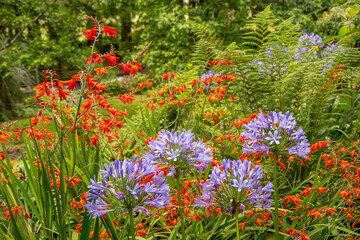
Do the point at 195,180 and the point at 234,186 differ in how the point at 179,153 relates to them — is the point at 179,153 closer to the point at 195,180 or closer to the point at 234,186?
the point at 234,186

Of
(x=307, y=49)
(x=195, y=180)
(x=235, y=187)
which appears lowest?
(x=195, y=180)

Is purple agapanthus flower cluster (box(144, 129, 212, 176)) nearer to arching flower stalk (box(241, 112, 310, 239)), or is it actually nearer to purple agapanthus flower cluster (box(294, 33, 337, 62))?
arching flower stalk (box(241, 112, 310, 239))

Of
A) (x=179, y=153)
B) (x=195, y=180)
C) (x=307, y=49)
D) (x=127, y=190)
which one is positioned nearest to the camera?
(x=127, y=190)

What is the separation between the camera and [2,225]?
5.85 ft

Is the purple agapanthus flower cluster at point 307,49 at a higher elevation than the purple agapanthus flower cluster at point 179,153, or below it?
higher

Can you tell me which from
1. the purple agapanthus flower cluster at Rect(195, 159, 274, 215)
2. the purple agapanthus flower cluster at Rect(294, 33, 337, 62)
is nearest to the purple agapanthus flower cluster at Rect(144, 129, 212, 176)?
the purple agapanthus flower cluster at Rect(195, 159, 274, 215)

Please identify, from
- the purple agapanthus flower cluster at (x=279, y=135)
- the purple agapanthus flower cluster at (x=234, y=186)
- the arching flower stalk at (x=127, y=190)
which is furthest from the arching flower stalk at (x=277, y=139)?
the arching flower stalk at (x=127, y=190)

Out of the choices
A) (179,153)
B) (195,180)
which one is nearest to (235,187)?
(179,153)

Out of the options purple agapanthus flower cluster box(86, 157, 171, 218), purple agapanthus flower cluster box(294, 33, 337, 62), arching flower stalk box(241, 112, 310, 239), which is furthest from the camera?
purple agapanthus flower cluster box(294, 33, 337, 62)

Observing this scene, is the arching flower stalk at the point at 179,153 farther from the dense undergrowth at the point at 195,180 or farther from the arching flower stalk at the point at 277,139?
the arching flower stalk at the point at 277,139

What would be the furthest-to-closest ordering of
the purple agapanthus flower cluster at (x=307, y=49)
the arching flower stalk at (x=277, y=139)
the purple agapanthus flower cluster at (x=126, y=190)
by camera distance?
the purple agapanthus flower cluster at (x=307, y=49) → the arching flower stalk at (x=277, y=139) → the purple agapanthus flower cluster at (x=126, y=190)

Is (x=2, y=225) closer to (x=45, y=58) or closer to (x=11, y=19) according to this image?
(x=45, y=58)

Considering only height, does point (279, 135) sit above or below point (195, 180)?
above

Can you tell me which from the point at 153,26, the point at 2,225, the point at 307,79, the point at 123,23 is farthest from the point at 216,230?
the point at 123,23
